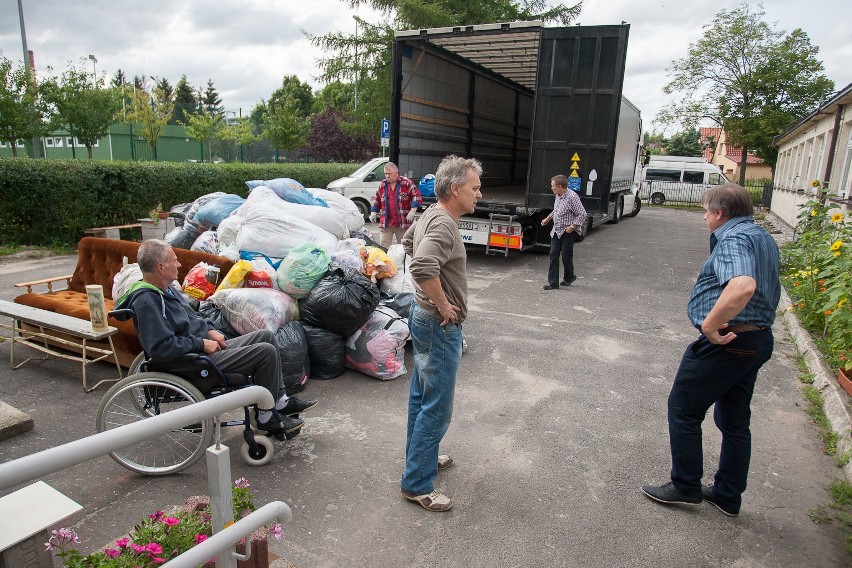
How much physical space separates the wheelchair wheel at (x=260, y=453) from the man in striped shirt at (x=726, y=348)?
7.07ft

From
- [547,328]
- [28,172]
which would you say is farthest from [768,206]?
[28,172]

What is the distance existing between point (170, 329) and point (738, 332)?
2948 mm

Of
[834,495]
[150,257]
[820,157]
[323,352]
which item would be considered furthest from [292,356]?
[820,157]

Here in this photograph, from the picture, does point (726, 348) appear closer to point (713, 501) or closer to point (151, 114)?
point (713, 501)

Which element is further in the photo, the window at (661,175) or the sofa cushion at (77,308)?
the window at (661,175)

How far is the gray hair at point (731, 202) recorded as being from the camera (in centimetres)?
271

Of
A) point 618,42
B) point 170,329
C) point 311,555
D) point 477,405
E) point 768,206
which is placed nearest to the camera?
point 311,555

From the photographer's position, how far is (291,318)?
4.54 meters

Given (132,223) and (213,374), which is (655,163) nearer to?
(132,223)

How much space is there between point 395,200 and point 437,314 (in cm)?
492

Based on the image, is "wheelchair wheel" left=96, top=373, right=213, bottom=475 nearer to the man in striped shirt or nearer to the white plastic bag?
the white plastic bag

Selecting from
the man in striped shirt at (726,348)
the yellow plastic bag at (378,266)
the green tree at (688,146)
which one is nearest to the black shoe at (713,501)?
the man in striped shirt at (726,348)

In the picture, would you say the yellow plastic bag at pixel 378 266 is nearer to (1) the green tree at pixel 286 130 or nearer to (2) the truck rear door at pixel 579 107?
(2) the truck rear door at pixel 579 107

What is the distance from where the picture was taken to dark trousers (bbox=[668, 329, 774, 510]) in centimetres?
270
